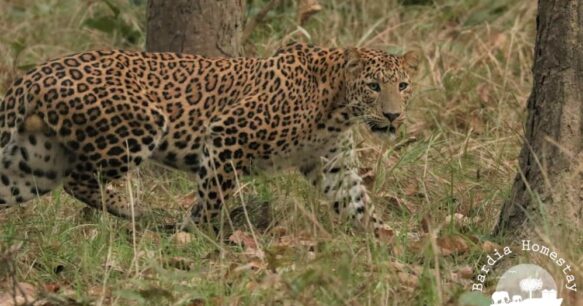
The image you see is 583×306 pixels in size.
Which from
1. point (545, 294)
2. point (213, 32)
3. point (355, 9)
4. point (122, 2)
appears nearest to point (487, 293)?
point (545, 294)

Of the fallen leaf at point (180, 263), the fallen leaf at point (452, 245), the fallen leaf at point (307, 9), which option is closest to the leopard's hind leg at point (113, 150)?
the fallen leaf at point (180, 263)

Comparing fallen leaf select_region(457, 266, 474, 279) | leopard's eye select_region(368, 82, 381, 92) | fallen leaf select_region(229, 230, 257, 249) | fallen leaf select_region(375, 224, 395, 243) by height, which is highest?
leopard's eye select_region(368, 82, 381, 92)

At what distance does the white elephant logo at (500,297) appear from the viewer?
5.66 meters

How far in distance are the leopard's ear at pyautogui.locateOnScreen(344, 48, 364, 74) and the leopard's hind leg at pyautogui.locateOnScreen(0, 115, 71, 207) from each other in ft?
5.90

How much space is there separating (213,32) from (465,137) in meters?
1.91

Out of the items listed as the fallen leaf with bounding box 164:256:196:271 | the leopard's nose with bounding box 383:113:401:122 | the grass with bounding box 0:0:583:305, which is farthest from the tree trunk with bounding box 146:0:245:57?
the fallen leaf with bounding box 164:256:196:271

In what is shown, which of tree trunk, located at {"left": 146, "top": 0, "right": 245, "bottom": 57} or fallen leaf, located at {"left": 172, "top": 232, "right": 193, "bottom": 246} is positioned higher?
tree trunk, located at {"left": 146, "top": 0, "right": 245, "bottom": 57}

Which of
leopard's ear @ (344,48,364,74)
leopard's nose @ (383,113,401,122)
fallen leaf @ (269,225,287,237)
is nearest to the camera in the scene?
fallen leaf @ (269,225,287,237)

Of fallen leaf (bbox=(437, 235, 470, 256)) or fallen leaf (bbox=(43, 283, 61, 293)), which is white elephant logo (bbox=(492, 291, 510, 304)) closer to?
fallen leaf (bbox=(437, 235, 470, 256))

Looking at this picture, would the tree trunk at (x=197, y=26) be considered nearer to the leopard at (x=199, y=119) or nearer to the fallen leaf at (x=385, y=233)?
the leopard at (x=199, y=119)

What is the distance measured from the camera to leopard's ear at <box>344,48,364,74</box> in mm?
7801

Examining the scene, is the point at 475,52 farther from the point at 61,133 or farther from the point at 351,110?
the point at 61,133

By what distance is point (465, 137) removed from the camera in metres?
8.95

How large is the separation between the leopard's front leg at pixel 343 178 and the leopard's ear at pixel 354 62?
1.37ft
